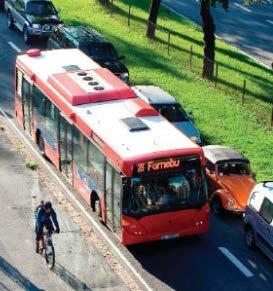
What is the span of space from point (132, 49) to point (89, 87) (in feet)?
52.1

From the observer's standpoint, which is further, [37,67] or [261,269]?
[37,67]

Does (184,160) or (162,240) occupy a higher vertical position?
(184,160)

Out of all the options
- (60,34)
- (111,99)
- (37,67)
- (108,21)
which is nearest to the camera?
(111,99)

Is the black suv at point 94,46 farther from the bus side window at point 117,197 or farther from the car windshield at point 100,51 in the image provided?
the bus side window at point 117,197

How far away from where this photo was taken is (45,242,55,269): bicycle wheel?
17766 millimetres

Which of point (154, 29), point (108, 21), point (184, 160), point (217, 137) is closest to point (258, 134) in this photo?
point (217, 137)

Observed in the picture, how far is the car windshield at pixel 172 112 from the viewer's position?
25734mm

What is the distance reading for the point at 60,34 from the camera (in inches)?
1299

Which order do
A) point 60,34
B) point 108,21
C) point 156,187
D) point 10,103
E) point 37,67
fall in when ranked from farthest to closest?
point 108,21 < point 60,34 < point 10,103 < point 37,67 < point 156,187

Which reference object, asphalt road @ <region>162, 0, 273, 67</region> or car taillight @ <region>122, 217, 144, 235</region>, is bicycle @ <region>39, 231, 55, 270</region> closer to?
car taillight @ <region>122, 217, 144, 235</region>

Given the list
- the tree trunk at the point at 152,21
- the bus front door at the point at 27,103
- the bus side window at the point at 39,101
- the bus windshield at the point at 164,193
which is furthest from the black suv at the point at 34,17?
the bus windshield at the point at 164,193

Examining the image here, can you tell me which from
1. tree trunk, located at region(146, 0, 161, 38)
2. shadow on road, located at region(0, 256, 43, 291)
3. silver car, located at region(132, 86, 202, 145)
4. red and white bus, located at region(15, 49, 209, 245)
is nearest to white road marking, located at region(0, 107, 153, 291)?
red and white bus, located at region(15, 49, 209, 245)

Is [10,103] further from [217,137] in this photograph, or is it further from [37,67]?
[217,137]

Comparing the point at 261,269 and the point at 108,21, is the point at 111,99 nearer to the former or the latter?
the point at 261,269
